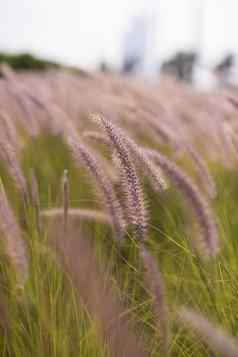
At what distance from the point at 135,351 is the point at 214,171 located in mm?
2028

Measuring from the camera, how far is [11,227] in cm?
112

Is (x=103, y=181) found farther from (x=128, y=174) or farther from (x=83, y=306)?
(x=83, y=306)

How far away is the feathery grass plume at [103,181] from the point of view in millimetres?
1195

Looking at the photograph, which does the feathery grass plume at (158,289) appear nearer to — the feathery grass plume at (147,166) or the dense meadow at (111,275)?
the dense meadow at (111,275)

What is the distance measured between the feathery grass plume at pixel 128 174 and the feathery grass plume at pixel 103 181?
9 centimetres

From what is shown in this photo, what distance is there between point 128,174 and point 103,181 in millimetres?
133

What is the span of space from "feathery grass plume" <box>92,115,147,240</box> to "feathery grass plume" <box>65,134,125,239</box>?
9cm

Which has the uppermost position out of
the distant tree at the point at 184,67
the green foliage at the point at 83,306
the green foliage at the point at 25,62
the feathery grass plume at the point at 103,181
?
the green foliage at the point at 25,62

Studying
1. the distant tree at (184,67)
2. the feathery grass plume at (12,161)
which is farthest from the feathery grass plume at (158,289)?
the distant tree at (184,67)

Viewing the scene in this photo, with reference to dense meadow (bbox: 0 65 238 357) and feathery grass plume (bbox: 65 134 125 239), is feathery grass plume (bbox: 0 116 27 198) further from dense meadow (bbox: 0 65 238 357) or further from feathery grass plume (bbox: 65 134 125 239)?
feathery grass plume (bbox: 65 134 125 239)

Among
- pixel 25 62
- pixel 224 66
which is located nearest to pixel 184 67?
pixel 224 66

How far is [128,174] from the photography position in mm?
1083

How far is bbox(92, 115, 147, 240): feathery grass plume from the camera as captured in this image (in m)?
1.07

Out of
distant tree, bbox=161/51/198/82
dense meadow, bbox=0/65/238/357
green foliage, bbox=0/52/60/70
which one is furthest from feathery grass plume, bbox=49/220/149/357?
green foliage, bbox=0/52/60/70
